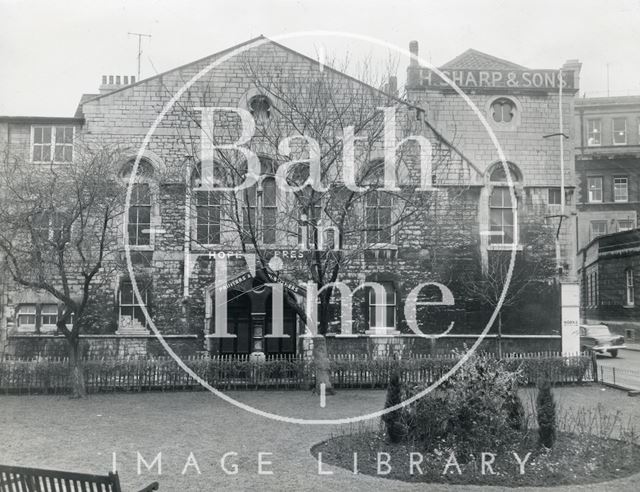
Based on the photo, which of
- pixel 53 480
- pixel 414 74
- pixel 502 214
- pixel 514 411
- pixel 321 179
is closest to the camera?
pixel 53 480

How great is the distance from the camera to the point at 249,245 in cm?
2302

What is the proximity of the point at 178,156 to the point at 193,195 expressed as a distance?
4587mm

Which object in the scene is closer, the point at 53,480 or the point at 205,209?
the point at 53,480

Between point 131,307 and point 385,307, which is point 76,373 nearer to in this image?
point 131,307

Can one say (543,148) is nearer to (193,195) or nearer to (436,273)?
(436,273)

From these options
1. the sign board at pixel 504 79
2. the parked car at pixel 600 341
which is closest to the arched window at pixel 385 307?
the sign board at pixel 504 79

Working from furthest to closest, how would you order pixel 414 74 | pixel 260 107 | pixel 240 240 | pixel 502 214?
pixel 414 74 → pixel 502 214 → pixel 260 107 → pixel 240 240

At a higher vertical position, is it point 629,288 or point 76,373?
point 629,288

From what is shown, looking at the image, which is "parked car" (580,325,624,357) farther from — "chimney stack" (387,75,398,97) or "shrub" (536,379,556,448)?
"shrub" (536,379,556,448)

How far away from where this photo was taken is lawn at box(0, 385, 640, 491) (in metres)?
10.2

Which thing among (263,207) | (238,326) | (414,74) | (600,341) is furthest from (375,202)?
(600,341)

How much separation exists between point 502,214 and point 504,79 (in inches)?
235

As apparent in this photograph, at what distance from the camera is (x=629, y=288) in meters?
39.7

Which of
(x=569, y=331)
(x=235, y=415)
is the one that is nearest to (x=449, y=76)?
(x=569, y=331)
